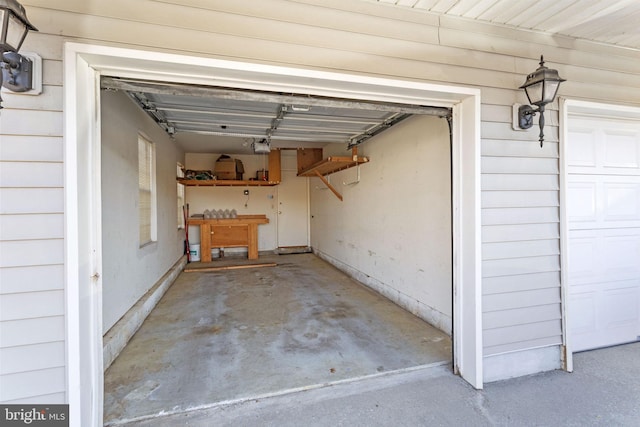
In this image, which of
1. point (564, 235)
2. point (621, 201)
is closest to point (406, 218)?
point (564, 235)

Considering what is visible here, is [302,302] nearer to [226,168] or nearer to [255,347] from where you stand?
[255,347]

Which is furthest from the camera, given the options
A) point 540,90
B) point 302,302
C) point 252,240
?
point 252,240

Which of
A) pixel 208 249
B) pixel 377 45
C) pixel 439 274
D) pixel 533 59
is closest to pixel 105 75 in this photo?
pixel 377 45

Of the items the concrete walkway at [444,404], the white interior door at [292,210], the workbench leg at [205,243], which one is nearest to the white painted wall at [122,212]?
the concrete walkway at [444,404]

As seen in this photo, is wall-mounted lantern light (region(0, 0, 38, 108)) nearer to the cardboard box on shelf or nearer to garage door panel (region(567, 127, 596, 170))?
A: garage door panel (region(567, 127, 596, 170))

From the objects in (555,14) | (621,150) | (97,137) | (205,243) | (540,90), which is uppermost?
(555,14)

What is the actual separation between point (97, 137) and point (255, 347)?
2.17m

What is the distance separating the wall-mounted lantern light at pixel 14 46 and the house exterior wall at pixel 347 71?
7cm

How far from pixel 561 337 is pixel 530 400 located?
2.27 ft

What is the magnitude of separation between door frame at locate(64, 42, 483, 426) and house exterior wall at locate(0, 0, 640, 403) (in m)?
0.06

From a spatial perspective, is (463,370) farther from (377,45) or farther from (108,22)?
(108,22)

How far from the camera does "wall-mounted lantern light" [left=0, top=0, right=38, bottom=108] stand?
117 centimetres

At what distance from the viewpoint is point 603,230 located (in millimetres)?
2756

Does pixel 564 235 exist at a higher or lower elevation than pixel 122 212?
lower
